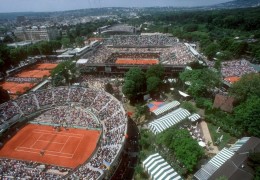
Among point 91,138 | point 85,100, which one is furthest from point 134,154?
point 85,100

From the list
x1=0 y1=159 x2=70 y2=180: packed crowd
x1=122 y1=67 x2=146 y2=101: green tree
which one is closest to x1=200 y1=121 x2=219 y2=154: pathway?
x1=122 y1=67 x2=146 y2=101: green tree

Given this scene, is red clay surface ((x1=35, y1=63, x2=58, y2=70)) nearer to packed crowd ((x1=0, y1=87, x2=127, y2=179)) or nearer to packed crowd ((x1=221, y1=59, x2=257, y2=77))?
packed crowd ((x1=0, y1=87, x2=127, y2=179))

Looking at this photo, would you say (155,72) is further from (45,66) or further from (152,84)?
(45,66)

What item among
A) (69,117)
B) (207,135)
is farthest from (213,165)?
(69,117)

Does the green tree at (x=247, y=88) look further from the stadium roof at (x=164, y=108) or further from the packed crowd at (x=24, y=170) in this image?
the packed crowd at (x=24, y=170)

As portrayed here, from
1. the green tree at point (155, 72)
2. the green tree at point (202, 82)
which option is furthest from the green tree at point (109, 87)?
the green tree at point (202, 82)

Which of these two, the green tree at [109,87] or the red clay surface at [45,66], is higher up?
the green tree at [109,87]

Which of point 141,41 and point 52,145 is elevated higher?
point 141,41
